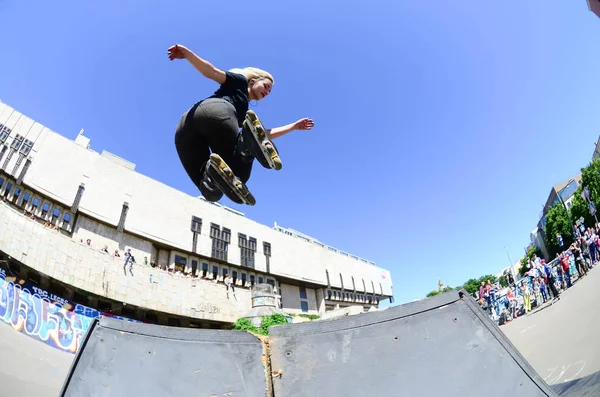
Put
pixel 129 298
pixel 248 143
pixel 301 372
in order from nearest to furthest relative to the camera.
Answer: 1. pixel 301 372
2. pixel 248 143
3. pixel 129 298

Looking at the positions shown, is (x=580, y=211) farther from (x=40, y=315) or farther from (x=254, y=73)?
(x=40, y=315)

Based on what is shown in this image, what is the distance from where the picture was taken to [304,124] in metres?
3.81

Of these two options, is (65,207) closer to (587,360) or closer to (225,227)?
(225,227)

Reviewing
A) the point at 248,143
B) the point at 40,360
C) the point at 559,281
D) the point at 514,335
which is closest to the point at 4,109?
the point at 40,360

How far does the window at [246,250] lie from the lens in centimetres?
3238

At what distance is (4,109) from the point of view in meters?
19.7

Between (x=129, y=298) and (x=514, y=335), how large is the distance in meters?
18.9

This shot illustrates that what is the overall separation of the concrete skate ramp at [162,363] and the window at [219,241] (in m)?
29.2

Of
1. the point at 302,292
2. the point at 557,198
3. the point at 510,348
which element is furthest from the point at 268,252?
the point at 557,198

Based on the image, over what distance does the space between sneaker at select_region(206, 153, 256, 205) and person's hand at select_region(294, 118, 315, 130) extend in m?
1.05

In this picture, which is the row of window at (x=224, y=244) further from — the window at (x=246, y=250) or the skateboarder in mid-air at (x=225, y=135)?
the skateboarder in mid-air at (x=225, y=135)

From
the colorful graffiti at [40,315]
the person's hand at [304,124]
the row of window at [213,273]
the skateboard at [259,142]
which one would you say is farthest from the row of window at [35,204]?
the skateboard at [259,142]

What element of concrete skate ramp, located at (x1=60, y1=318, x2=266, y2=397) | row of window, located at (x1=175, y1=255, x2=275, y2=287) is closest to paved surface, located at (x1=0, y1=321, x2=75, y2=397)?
concrete skate ramp, located at (x1=60, y1=318, x2=266, y2=397)

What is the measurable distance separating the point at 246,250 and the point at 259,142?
30918 millimetres
